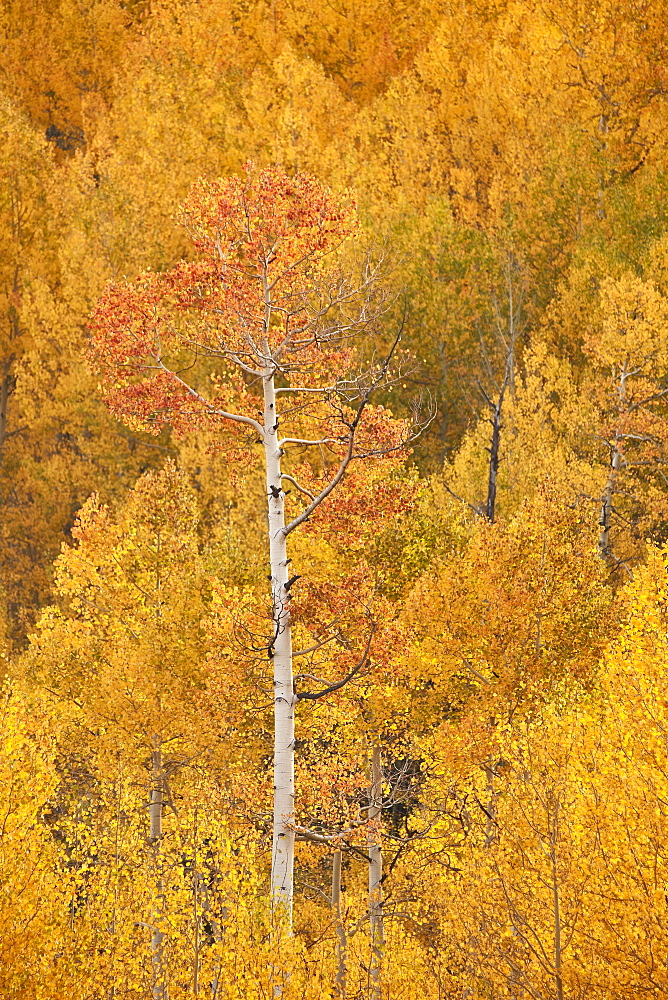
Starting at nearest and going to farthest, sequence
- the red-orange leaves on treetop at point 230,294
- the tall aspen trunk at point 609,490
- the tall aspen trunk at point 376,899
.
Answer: the red-orange leaves on treetop at point 230,294
the tall aspen trunk at point 376,899
the tall aspen trunk at point 609,490

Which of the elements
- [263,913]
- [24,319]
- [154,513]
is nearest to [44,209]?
[24,319]

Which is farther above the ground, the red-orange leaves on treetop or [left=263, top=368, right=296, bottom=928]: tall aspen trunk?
the red-orange leaves on treetop

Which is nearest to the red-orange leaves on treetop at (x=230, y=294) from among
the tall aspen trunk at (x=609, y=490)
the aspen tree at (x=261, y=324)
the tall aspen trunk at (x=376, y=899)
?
the aspen tree at (x=261, y=324)

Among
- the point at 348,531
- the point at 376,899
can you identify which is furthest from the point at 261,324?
the point at 376,899

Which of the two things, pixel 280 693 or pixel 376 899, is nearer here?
pixel 280 693

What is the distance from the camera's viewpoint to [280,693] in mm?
13938

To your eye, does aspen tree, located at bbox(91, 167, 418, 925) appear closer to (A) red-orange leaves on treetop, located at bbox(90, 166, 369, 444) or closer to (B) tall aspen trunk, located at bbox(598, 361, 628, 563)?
(A) red-orange leaves on treetop, located at bbox(90, 166, 369, 444)

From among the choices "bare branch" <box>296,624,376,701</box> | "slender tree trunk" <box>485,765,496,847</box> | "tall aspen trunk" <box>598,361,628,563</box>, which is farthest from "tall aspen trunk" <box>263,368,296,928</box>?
"tall aspen trunk" <box>598,361,628,563</box>

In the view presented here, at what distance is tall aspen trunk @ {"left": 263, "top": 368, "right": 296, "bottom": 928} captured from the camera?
13258 mm

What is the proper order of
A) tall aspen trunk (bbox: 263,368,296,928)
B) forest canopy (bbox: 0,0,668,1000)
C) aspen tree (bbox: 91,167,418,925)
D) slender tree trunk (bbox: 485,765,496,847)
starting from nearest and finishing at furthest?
tall aspen trunk (bbox: 263,368,296,928) < aspen tree (bbox: 91,167,418,925) < forest canopy (bbox: 0,0,668,1000) < slender tree trunk (bbox: 485,765,496,847)

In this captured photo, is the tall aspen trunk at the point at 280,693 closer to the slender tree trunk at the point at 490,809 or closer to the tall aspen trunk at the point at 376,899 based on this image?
the slender tree trunk at the point at 490,809

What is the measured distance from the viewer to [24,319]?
151 ft

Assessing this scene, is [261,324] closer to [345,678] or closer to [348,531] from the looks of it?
[348,531]

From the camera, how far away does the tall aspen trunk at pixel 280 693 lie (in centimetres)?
1326
